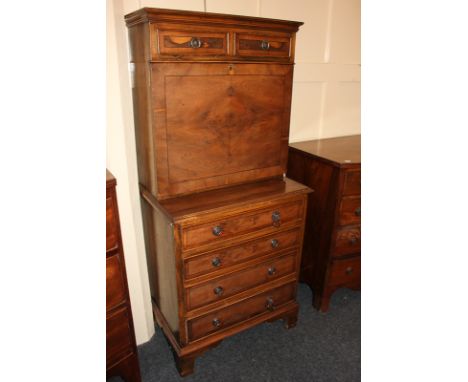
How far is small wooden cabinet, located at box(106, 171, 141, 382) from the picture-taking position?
4.63ft

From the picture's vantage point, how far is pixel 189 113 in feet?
5.41

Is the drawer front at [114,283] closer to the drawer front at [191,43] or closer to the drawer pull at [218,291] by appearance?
the drawer pull at [218,291]

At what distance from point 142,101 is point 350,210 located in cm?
150

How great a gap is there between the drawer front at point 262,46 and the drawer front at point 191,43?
0.10 metres

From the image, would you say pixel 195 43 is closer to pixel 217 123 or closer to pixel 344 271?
pixel 217 123

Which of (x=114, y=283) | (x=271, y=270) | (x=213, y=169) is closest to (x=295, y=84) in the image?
(x=213, y=169)

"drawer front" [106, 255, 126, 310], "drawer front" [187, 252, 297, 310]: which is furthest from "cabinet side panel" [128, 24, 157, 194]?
"drawer front" [187, 252, 297, 310]

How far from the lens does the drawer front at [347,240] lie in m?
2.28

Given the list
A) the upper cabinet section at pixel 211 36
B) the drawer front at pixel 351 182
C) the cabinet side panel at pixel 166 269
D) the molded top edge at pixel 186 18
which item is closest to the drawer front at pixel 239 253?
the cabinet side panel at pixel 166 269

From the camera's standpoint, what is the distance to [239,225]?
1.77 metres
